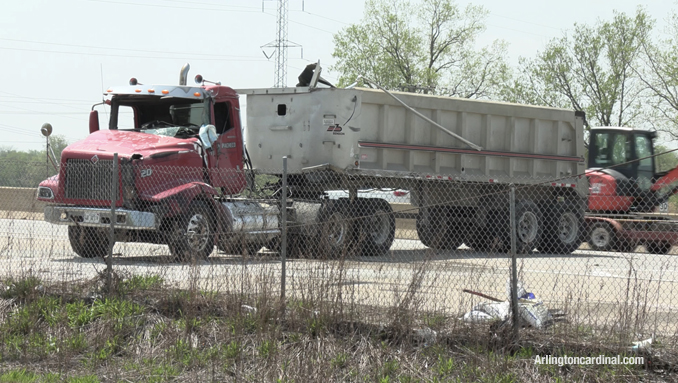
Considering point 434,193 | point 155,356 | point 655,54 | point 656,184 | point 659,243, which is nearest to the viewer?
point 155,356

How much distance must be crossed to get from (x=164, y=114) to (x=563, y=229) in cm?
1012

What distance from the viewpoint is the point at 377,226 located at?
16.4m

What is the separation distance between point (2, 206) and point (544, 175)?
728 inches

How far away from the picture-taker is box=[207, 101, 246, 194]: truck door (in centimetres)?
1445

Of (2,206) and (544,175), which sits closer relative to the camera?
(544,175)

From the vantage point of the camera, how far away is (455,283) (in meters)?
11.6

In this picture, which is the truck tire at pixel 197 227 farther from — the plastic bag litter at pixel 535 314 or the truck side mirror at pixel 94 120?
the plastic bag litter at pixel 535 314

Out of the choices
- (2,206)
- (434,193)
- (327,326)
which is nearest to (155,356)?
(327,326)

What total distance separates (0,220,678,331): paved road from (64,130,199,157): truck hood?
1736 millimetres

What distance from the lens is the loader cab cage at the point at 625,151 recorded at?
73.3 feet

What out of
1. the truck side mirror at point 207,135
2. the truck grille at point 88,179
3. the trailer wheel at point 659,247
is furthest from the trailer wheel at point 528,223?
the truck grille at point 88,179

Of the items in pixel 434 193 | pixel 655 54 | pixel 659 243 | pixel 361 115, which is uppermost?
pixel 655 54

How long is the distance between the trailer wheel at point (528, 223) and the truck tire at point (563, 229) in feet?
1.55

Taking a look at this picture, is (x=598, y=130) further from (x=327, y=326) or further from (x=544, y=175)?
(x=327, y=326)
